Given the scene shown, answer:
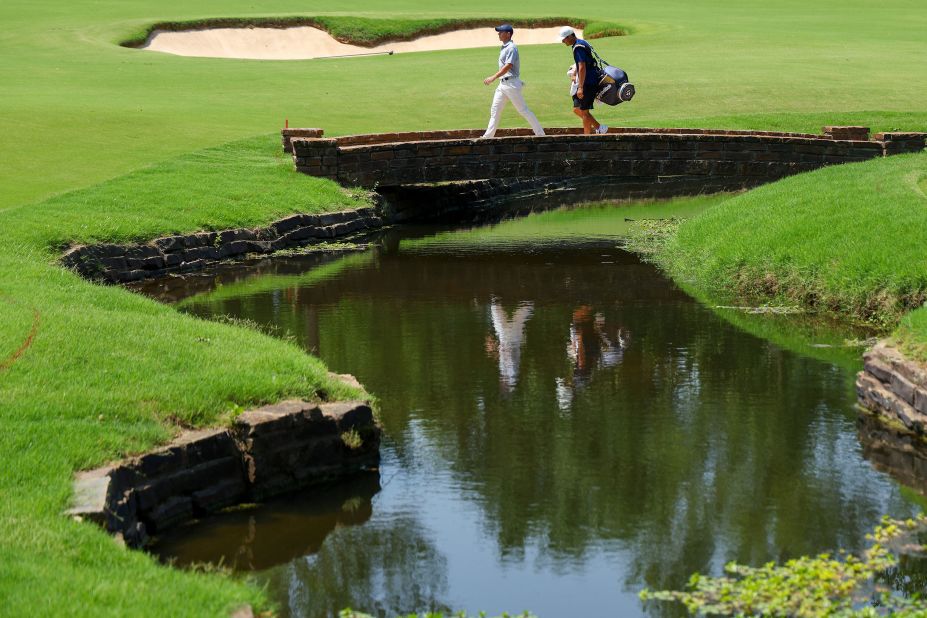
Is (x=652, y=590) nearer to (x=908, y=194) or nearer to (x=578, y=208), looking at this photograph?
(x=908, y=194)

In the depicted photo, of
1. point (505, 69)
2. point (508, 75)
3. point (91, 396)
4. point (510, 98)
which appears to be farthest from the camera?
point (510, 98)

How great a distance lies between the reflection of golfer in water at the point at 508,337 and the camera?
14164 millimetres

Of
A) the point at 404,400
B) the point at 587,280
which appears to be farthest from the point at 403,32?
the point at 404,400

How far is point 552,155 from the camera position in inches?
1073

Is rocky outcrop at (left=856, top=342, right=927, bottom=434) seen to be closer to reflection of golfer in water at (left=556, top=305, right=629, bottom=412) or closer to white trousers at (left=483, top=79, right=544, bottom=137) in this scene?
reflection of golfer in water at (left=556, top=305, right=629, bottom=412)

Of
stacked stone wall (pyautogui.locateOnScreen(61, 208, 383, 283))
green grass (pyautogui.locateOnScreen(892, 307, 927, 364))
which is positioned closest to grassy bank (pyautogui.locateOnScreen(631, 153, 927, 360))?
green grass (pyautogui.locateOnScreen(892, 307, 927, 364))

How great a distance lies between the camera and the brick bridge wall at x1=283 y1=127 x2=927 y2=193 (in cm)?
2698

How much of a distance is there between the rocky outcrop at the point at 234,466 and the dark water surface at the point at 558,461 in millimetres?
194

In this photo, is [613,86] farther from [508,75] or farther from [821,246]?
[821,246]

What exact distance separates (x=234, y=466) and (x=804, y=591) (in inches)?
167

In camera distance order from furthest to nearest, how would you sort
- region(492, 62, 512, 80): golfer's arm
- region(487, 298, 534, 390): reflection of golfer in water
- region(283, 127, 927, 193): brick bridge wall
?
region(283, 127, 927, 193): brick bridge wall < region(492, 62, 512, 80): golfer's arm < region(487, 298, 534, 390): reflection of golfer in water

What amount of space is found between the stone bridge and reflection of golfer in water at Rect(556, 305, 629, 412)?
934 centimetres

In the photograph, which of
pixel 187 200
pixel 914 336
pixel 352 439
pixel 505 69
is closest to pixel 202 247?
pixel 187 200

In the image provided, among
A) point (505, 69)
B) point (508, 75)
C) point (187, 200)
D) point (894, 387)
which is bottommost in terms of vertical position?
point (894, 387)
